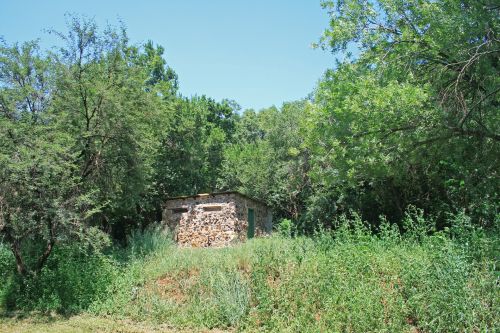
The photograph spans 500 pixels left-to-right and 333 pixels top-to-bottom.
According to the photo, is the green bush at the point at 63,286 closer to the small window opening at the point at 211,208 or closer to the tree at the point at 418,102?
the small window opening at the point at 211,208

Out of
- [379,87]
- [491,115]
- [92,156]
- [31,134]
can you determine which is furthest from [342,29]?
[31,134]

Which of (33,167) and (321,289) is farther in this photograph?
(33,167)

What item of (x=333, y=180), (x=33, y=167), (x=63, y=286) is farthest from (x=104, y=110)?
(x=333, y=180)

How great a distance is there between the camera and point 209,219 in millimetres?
17453

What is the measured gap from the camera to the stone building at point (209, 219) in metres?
17.2

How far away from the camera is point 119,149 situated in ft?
42.8

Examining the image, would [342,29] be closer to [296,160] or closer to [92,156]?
[92,156]

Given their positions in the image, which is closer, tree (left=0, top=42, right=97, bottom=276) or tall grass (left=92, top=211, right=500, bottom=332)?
tall grass (left=92, top=211, right=500, bottom=332)

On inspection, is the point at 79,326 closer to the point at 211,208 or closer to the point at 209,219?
the point at 209,219

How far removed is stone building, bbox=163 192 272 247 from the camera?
17.2 meters

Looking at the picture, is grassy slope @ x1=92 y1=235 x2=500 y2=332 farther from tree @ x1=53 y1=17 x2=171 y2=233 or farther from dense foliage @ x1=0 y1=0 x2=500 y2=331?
tree @ x1=53 y1=17 x2=171 y2=233

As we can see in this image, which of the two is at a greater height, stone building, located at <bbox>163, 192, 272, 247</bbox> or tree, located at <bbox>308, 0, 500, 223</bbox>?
tree, located at <bbox>308, 0, 500, 223</bbox>

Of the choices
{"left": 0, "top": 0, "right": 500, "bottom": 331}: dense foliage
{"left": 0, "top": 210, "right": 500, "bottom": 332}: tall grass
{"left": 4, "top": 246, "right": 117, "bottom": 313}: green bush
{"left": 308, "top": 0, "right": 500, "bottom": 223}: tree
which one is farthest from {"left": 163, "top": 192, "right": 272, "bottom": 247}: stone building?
{"left": 4, "top": 246, "right": 117, "bottom": 313}: green bush

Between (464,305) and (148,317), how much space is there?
6356mm
